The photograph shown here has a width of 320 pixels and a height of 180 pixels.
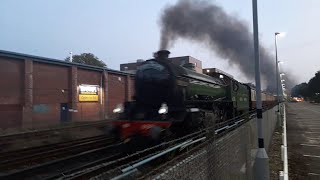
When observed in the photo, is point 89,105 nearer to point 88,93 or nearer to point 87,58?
point 88,93

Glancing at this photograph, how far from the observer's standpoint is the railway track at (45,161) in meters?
11.0

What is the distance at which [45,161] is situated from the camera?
536 inches

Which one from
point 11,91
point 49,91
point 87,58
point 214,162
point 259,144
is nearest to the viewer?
point 214,162

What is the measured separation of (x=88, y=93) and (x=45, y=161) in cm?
2835

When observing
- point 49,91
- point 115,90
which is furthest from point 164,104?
point 115,90

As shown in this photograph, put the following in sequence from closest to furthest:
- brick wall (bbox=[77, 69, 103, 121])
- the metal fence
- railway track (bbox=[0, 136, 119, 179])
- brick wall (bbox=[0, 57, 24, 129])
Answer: the metal fence
railway track (bbox=[0, 136, 119, 179])
brick wall (bbox=[0, 57, 24, 129])
brick wall (bbox=[77, 69, 103, 121])

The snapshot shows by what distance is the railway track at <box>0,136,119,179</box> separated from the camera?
11047mm

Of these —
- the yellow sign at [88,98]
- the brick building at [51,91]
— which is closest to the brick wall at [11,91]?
the brick building at [51,91]

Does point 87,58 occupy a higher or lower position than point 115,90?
higher

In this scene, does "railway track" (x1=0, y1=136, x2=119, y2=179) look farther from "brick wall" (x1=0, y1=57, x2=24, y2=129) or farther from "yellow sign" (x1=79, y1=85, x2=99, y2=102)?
"yellow sign" (x1=79, y1=85, x2=99, y2=102)

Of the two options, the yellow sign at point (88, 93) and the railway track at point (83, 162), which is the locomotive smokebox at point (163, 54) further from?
the yellow sign at point (88, 93)

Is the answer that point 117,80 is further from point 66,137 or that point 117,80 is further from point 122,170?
point 122,170

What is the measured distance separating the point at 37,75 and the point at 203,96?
20716mm

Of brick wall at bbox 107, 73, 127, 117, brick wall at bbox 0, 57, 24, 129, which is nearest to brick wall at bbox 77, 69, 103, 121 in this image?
brick wall at bbox 107, 73, 127, 117
